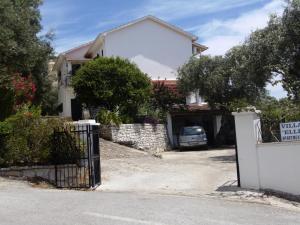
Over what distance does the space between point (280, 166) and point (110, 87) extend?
803 inches

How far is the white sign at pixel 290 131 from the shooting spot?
13.4 meters

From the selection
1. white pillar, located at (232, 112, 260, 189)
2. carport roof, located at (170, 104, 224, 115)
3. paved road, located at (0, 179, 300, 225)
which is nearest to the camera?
paved road, located at (0, 179, 300, 225)

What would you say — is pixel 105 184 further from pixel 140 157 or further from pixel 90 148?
pixel 140 157

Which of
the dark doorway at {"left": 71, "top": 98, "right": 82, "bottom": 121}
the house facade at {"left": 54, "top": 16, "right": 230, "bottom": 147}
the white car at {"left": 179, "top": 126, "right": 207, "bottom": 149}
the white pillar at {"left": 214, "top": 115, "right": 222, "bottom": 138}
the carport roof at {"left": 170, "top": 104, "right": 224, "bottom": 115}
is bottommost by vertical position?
the white car at {"left": 179, "top": 126, "right": 207, "bottom": 149}

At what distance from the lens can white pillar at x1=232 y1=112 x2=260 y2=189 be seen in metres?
13.9

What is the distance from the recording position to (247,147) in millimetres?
13977

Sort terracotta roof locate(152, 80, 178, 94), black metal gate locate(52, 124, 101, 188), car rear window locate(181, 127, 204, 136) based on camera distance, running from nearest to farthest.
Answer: black metal gate locate(52, 124, 101, 188) → car rear window locate(181, 127, 204, 136) → terracotta roof locate(152, 80, 178, 94)

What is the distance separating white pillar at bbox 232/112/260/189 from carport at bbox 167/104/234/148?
22.9 meters

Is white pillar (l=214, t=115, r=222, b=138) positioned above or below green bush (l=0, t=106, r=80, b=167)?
above

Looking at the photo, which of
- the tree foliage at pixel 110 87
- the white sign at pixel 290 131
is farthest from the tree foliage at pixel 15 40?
the white sign at pixel 290 131

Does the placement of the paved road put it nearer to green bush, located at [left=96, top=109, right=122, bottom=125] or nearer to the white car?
green bush, located at [left=96, top=109, right=122, bottom=125]

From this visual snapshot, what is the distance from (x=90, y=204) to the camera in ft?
38.6

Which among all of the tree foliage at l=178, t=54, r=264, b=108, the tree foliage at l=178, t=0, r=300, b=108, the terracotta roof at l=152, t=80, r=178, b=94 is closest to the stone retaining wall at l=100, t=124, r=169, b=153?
the terracotta roof at l=152, t=80, r=178, b=94

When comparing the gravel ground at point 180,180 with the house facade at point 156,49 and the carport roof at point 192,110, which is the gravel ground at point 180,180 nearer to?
the carport roof at point 192,110
